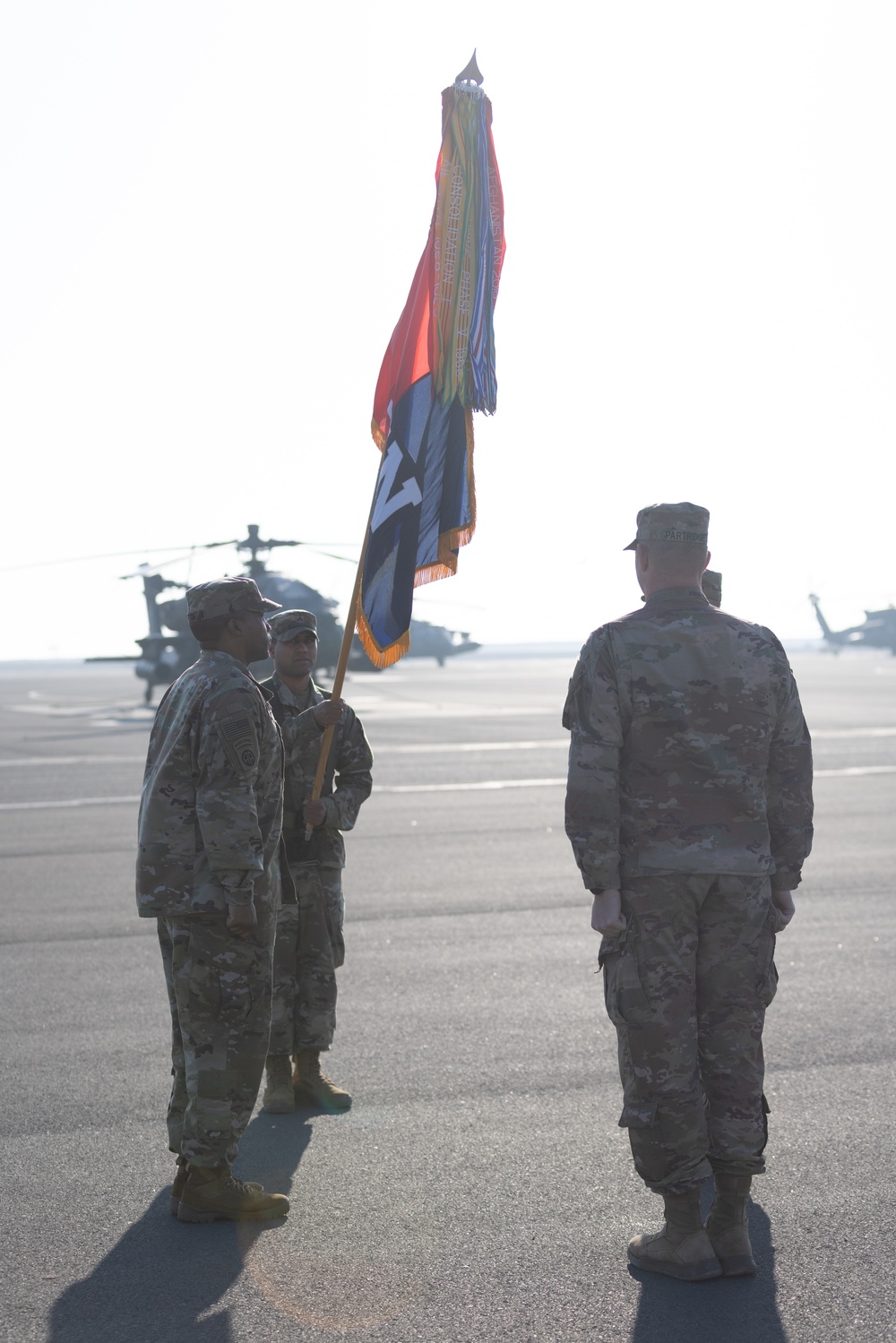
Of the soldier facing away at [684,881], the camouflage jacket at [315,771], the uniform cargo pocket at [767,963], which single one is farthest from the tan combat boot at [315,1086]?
the uniform cargo pocket at [767,963]

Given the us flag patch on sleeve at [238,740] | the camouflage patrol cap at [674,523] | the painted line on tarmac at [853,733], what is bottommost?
the painted line on tarmac at [853,733]

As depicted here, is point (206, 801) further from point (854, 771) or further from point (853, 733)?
point (853, 733)

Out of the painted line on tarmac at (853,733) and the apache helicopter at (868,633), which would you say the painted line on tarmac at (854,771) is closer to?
the painted line on tarmac at (853,733)

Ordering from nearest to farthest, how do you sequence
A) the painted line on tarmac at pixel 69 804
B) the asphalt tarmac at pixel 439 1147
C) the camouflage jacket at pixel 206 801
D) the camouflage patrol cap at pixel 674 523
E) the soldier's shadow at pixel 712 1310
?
the soldier's shadow at pixel 712 1310 < the asphalt tarmac at pixel 439 1147 < the camouflage patrol cap at pixel 674 523 < the camouflage jacket at pixel 206 801 < the painted line on tarmac at pixel 69 804

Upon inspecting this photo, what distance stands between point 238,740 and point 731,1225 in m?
2.12

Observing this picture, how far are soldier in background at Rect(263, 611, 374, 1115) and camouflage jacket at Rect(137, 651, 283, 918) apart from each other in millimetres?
1022

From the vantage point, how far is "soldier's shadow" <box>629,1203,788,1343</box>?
10.6ft

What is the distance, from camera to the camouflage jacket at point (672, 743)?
3578 mm

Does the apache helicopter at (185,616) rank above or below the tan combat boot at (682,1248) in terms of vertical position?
above

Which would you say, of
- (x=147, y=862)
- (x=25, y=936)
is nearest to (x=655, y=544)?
(x=147, y=862)

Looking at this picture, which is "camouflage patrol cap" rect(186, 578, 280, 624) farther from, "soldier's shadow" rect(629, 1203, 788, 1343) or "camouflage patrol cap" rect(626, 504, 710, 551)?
"soldier's shadow" rect(629, 1203, 788, 1343)

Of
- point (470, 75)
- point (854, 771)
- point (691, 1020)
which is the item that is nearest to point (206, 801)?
point (691, 1020)

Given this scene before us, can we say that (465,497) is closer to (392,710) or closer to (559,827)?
(559,827)

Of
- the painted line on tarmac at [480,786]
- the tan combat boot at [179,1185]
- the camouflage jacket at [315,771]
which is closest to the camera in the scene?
the tan combat boot at [179,1185]
